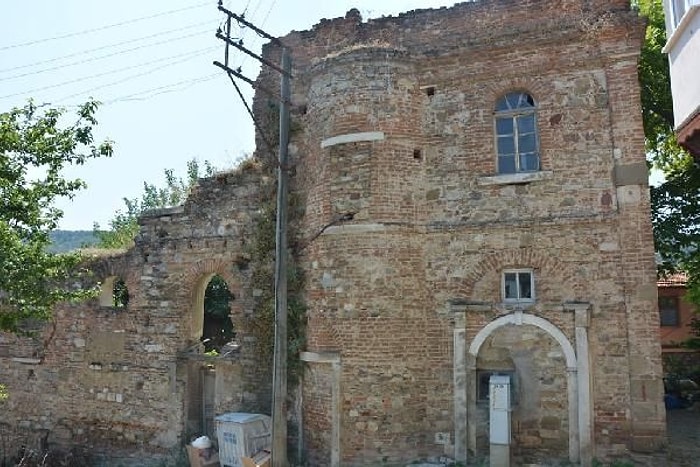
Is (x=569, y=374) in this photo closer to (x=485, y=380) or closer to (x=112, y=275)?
(x=485, y=380)

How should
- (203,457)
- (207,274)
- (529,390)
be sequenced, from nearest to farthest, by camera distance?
(529,390)
(203,457)
(207,274)

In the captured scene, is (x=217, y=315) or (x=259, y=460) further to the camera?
(x=217, y=315)

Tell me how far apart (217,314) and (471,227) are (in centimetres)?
1400

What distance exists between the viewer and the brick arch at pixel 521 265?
10.8 metres

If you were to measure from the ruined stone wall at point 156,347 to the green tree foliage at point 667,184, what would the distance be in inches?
406

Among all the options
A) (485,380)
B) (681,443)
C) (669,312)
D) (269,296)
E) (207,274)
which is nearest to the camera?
(485,380)

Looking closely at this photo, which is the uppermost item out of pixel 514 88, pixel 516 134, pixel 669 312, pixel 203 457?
pixel 514 88

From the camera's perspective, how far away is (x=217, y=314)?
75.2 feet

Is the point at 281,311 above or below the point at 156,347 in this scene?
above

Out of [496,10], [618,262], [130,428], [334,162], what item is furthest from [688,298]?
[130,428]

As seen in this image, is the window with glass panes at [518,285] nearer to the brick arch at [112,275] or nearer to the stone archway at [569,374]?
the stone archway at [569,374]

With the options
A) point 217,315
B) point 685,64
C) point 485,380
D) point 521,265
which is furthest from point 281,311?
point 217,315

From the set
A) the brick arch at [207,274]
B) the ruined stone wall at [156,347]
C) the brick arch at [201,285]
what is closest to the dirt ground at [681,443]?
the ruined stone wall at [156,347]

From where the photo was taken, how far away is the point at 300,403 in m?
11.9
